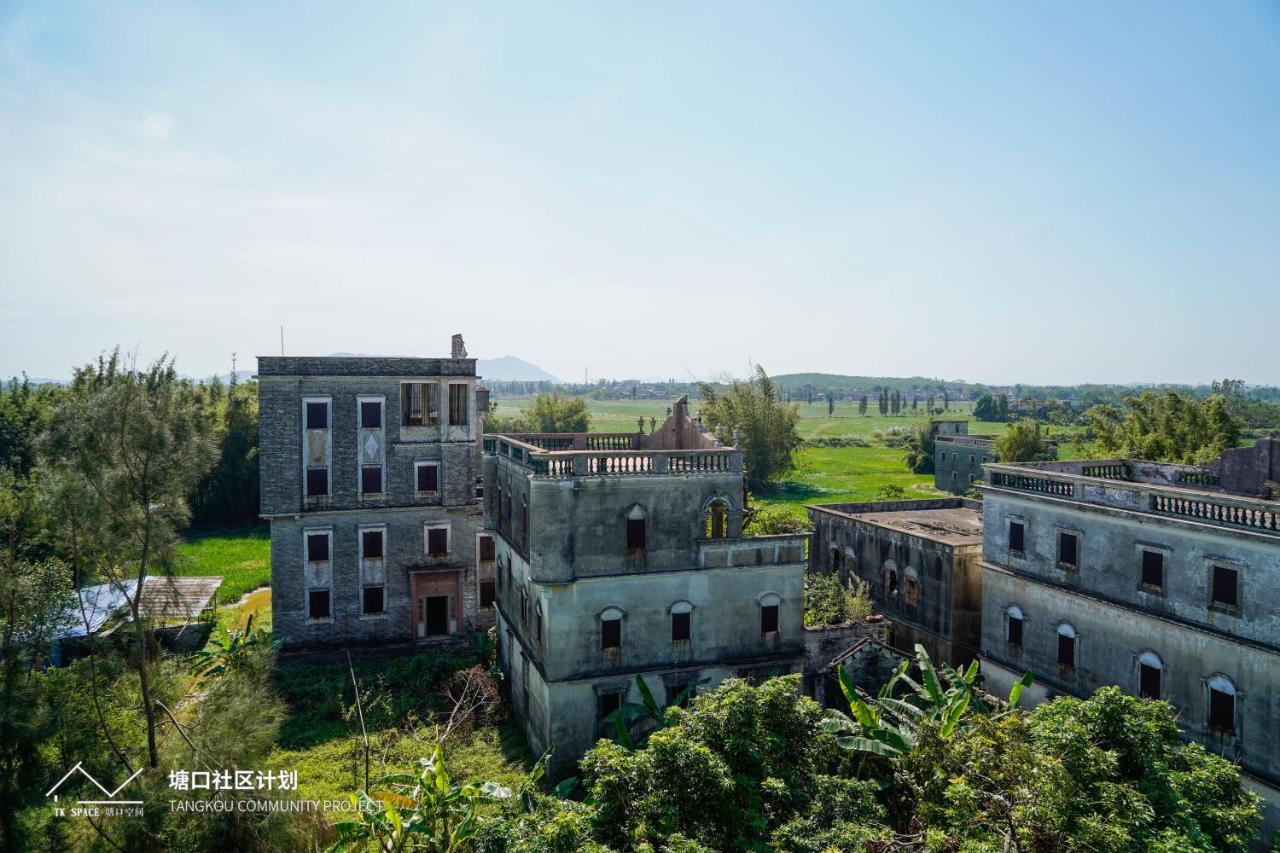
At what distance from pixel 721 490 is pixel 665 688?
6214mm

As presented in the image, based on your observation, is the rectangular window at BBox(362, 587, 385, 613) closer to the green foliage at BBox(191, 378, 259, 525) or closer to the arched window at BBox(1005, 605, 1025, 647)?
the arched window at BBox(1005, 605, 1025, 647)

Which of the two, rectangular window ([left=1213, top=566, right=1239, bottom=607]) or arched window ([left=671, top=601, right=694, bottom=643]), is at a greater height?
rectangular window ([left=1213, top=566, right=1239, bottom=607])

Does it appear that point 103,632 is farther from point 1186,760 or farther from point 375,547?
point 1186,760

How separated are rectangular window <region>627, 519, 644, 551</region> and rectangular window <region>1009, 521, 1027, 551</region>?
13030 mm

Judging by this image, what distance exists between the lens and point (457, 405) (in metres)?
34.2

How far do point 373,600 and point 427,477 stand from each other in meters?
5.79

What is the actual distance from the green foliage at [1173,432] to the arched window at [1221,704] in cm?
3806

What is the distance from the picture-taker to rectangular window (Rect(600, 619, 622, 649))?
22.6 metres

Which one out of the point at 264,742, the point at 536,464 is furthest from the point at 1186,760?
the point at 264,742

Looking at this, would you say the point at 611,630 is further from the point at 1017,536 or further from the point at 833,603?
the point at 1017,536

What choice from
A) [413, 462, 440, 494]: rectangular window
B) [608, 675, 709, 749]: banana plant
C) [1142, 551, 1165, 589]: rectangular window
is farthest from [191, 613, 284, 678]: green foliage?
[1142, 551, 1165, 589]: rectangular window

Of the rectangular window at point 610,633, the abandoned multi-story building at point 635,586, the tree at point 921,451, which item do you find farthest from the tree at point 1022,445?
the rectangular window at point 610,633

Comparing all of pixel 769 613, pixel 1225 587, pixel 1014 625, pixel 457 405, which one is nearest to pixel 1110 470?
pixel 1014 625

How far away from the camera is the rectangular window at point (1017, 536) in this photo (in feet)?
84.2
